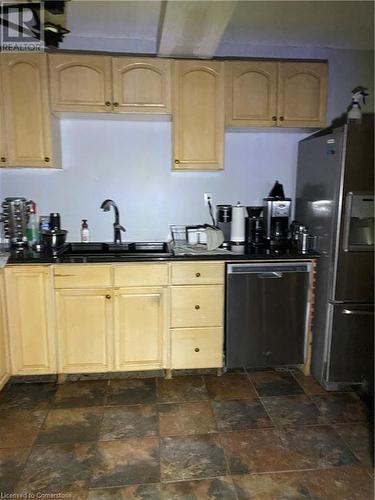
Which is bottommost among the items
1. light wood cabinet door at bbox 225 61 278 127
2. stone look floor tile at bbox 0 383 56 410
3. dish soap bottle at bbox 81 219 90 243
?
stone look floor tile at bbox 0 383 56 410

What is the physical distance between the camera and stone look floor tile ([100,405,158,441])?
81.3 inches

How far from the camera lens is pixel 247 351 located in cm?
262

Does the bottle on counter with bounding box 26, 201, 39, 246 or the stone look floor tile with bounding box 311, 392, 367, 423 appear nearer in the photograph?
the stone look floor tile with bounding box 311, 392, 367, 423

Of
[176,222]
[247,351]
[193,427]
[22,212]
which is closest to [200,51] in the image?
[176,222]

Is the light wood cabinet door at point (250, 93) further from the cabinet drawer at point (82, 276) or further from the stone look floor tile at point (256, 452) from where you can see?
the stone look floor tile at point (256, 452)

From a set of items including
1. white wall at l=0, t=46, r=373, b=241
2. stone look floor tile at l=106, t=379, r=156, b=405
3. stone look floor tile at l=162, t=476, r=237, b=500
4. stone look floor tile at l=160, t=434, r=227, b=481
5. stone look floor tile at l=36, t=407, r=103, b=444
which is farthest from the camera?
white wall at l=0, t=46, r=373, b=241

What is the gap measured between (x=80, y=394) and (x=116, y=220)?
131 cm

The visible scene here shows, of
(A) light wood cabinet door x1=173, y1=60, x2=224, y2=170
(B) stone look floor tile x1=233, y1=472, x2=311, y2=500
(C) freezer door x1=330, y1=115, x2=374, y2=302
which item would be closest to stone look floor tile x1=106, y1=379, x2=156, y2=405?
(B) stone look floor tile x1=233, y1=472, x2=311, y2=500

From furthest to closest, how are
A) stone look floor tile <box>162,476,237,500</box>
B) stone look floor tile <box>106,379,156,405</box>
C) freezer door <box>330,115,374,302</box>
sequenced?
1. stone look floor tile <box>106,379,156,405</box>
2. freezer door <box>330,115,374,302</box>
3. stone look floor tile <box>162,476,237,500</box>

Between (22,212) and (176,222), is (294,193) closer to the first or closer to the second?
(176,222)

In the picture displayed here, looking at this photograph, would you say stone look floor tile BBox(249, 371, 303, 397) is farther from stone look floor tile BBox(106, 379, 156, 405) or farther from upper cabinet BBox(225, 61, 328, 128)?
upper cabinet BBox(225, 61, 328, 128)

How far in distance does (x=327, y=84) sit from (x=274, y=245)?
128 cm

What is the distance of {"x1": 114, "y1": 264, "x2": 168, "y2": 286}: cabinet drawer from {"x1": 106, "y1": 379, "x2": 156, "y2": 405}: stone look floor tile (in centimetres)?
72

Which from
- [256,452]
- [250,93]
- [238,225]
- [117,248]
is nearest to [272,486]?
[256,452]
